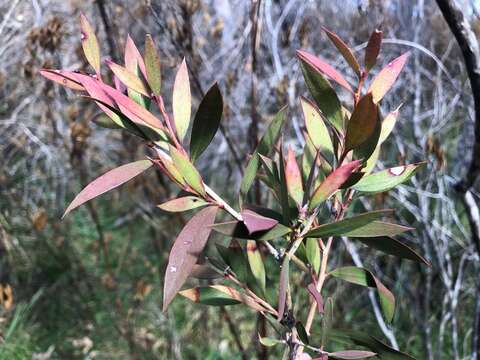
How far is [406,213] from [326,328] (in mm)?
2010

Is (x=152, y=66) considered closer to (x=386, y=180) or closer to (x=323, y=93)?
(x=323, y=93)

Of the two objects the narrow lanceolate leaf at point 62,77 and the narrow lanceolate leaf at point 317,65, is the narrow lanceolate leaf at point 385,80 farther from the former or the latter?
the narrow lanceolate leaf at point 62,77

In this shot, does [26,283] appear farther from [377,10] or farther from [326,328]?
[326,328]

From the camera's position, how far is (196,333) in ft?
7.27

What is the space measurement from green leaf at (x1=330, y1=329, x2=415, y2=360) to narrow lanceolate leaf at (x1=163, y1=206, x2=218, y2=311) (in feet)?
0.83

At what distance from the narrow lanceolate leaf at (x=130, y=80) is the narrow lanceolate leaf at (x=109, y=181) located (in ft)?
0.27

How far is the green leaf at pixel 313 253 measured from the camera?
0.76 metres

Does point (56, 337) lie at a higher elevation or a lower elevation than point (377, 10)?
lower

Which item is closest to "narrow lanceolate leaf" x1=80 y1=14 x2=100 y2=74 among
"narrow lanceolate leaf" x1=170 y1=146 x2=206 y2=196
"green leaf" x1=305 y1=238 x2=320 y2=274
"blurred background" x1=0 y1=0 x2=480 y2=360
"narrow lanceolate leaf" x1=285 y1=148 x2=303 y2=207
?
"narrow lanceolate leaf" x1=170 y1=146 x2=206 y2=196

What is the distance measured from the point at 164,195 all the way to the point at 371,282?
4.85 feet

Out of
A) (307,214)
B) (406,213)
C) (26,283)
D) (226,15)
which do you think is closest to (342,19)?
(226,15)

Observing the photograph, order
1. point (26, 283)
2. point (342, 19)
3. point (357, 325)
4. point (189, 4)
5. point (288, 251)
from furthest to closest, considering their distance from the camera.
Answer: point (342, 19)
point (26, 283)
point (357, 325)
point (189, 4)
point (288, 251)

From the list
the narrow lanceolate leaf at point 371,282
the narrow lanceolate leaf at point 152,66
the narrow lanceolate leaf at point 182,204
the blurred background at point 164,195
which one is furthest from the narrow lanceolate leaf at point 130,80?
the blurred background at point 164,195

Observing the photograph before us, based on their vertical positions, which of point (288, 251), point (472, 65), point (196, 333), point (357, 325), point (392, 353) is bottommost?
point (357, 325)
